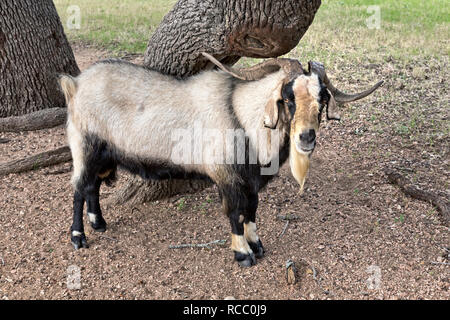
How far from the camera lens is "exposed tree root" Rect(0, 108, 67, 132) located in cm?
584

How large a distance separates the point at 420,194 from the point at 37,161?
3.94m

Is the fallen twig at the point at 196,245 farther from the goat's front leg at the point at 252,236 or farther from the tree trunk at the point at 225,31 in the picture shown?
the tree trunk at the point at 225,31

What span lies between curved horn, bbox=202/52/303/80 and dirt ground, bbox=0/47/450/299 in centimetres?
140

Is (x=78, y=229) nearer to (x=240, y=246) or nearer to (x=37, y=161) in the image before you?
(x=240, y=246)

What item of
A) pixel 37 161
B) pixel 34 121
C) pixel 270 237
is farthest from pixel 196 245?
pixel 34 121

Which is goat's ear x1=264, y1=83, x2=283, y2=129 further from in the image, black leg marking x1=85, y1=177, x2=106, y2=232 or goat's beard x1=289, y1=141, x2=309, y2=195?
black leg marking x1=85, y1=177, x2=106, y2=232

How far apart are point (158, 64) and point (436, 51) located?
6.11 m

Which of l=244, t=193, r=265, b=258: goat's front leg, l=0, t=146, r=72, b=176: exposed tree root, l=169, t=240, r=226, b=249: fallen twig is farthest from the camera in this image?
l=0, t=146, r=72, b=176: exposed tree root

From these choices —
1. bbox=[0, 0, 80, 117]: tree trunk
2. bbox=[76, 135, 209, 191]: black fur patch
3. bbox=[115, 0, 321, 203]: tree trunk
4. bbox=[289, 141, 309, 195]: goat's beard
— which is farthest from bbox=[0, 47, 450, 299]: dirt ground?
bbox=[115, 0, 321, 203]: tree trunk

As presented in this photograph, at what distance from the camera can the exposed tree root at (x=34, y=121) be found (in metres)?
5.84

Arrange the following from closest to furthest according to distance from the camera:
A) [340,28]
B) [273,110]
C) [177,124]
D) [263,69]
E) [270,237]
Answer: [273,110] → [263,69] → [177,124] → [270,237] → [340,28]

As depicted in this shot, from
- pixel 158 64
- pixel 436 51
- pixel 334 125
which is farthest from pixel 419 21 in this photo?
pixel 158 64

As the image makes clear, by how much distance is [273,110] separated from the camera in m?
3.15

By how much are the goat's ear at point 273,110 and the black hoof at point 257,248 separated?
1.14 metres
